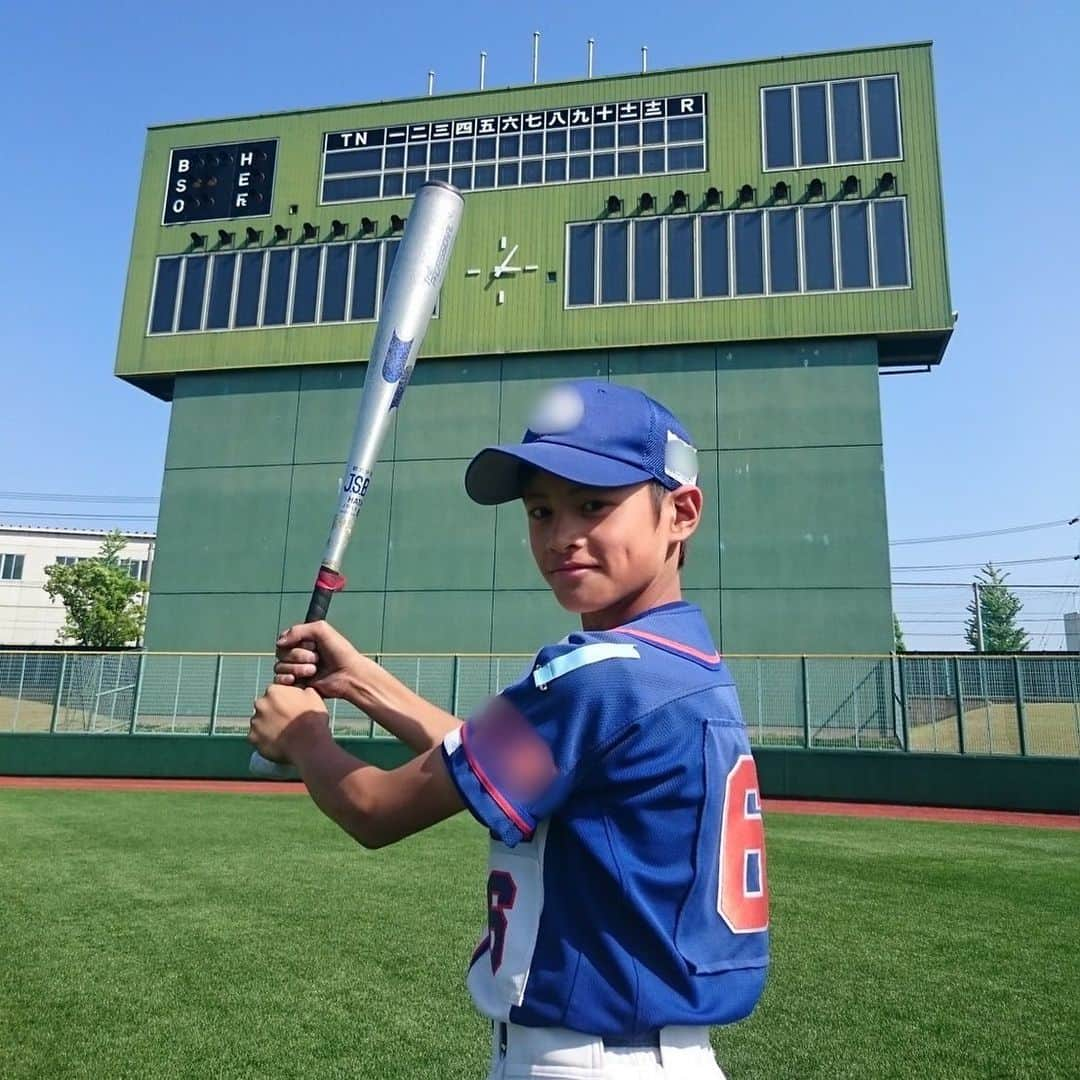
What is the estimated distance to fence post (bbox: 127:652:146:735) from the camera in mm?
18641

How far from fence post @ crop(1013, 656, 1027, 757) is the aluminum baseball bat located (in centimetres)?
1617

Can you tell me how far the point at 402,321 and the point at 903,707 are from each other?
53.3 feet

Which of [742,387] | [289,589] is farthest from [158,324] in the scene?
[742,387]

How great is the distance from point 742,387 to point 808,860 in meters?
14.9

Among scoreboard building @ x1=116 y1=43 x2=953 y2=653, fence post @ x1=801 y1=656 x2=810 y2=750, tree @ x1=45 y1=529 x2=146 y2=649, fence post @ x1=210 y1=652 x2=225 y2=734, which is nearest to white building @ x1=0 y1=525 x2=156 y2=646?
tree @ x1=45 y1=529 x2=146 y2=649

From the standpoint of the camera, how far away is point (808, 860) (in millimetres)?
9148

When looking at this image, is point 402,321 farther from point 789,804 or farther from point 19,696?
point 19,696

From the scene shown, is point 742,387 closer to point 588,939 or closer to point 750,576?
point 750,576

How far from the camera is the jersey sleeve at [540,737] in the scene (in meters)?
1.29

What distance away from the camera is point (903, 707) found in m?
16.7

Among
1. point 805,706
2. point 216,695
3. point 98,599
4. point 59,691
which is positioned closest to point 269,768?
point 805,706

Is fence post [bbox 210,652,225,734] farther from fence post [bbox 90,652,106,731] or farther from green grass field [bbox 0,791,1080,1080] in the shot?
green grass field [bbox 0,791,1080,1080]

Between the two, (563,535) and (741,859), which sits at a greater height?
(563,535)

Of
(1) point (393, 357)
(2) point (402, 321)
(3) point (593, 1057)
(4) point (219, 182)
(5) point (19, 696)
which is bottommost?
(3) point (593, 1057)
